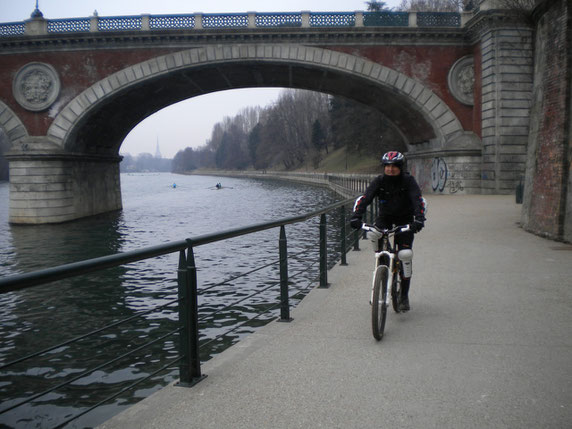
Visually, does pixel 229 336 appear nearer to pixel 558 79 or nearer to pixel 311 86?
pixel 558 79

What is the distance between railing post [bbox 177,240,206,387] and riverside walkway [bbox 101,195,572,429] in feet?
0.46

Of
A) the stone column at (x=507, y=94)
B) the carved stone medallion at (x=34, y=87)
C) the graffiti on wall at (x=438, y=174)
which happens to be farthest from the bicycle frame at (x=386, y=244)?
the carved stone medallion at (x=34, y=87)

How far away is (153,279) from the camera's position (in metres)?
11.6

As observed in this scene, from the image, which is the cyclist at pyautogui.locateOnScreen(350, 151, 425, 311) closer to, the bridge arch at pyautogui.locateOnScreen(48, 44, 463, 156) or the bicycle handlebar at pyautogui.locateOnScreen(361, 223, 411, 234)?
the bicycle handlebar at pyautogui.locateOnScreen(361, 223, 411, 234)

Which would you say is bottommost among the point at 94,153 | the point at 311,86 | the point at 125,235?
the point at 125,235

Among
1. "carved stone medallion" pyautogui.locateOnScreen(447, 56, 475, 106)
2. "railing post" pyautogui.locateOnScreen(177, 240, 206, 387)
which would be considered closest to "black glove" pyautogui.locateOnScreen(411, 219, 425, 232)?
"railing post" pyautogui.locateOnScreen(177, 240, 206, 387)

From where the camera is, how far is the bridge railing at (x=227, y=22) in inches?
981

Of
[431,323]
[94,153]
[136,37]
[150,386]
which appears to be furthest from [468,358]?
[94,153]

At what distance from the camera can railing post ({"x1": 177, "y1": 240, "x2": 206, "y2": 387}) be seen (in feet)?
11.8

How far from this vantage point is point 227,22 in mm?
25422

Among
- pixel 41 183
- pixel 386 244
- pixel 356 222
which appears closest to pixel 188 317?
pixel 356 222

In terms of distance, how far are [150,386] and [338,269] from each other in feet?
12.5

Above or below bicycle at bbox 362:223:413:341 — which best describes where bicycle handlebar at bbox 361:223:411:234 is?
above

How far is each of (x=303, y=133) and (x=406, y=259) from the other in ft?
296
